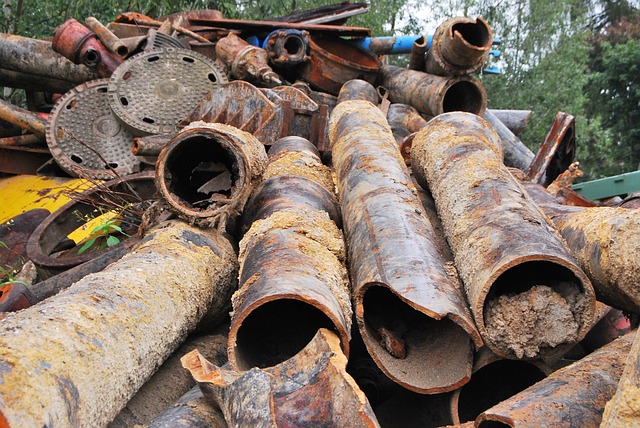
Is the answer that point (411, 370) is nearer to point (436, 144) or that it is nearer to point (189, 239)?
point (189, 239)

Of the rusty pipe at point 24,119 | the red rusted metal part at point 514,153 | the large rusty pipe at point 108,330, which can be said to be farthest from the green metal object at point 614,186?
the rusty pipe at point 24,119

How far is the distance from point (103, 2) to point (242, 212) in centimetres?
866

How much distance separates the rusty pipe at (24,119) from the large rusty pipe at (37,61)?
0.74m

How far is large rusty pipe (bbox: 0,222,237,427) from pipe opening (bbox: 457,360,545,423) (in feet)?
3.61

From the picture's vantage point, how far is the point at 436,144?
3418 mm

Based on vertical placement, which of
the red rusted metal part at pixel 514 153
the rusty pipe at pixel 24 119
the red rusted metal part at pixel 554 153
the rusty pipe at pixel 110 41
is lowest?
the rusty pipe at pixel 24 119

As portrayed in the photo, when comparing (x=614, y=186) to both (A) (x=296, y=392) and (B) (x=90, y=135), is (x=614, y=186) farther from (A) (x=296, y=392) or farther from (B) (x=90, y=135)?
(A) (x=296, y=392)

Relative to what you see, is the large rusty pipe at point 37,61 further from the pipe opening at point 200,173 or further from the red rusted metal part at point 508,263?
the red rusted metal part at point 508,263

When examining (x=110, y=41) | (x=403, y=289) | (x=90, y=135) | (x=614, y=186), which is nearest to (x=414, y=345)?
(x=403, y=289)

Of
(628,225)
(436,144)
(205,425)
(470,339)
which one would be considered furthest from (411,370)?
(436,144)

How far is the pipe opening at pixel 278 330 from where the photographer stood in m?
2.37

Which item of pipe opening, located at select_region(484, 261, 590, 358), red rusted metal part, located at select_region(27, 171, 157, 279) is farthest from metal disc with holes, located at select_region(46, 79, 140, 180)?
pipe opening, located at select_region(484, 261, 590, 358)

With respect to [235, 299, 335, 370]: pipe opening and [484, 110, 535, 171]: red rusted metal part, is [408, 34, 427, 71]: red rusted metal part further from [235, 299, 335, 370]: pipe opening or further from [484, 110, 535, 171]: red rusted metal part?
[235, 299, 335, 370]: pipe opening

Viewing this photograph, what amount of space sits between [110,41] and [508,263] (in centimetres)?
497
